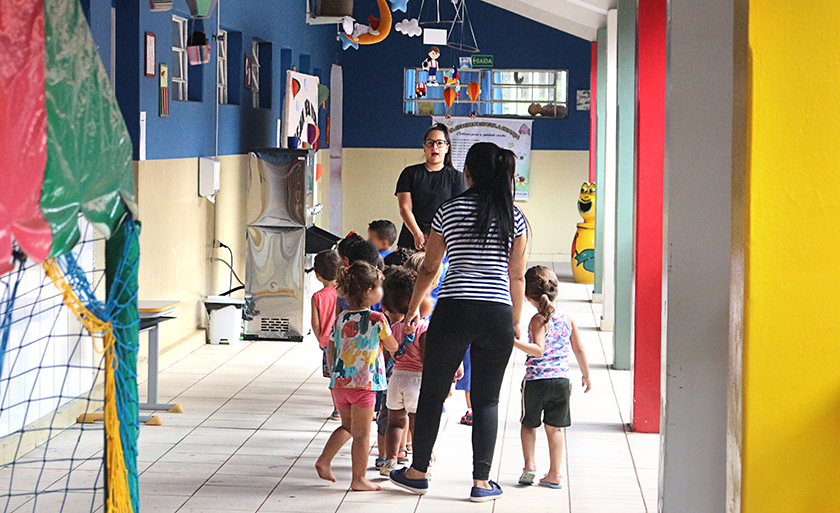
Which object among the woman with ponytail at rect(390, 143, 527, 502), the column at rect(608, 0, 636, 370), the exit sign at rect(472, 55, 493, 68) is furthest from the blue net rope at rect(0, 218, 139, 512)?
the exit sign at rect(472, 55, 493, 68)

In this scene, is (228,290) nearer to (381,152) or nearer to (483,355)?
(483,355)

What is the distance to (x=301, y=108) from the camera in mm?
10500

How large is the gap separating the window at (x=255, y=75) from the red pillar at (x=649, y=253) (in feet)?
17.7

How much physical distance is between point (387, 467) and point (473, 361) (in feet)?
2.65

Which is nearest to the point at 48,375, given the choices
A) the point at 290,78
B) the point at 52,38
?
the point at 52,38

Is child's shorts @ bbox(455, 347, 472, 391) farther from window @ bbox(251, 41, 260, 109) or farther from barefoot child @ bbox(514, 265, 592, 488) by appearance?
window @ bbox(251, 41, 260, 109)

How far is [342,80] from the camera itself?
1407 centimetres

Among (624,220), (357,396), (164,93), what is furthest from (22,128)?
(624,220)

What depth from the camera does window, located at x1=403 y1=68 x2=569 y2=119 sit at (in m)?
13.9

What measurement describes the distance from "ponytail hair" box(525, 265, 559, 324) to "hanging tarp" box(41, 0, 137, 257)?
7.22ft

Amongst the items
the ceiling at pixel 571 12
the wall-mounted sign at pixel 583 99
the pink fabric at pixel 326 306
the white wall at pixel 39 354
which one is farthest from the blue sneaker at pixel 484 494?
the wall-mounted sign at pixel 583 99

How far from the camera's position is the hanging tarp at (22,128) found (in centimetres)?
194

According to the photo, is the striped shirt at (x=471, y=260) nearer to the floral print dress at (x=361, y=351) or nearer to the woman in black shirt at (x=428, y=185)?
the floral print dress at (x=361, y=351)

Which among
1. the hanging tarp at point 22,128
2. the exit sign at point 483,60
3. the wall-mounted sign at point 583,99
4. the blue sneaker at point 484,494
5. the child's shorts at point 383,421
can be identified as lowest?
the blue sneaker at point 484,494
